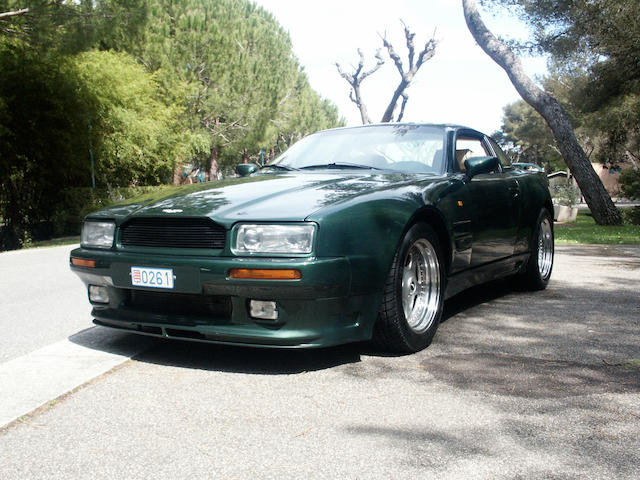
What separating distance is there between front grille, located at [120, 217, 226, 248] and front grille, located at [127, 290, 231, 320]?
0.87ft

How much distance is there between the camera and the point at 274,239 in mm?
3232

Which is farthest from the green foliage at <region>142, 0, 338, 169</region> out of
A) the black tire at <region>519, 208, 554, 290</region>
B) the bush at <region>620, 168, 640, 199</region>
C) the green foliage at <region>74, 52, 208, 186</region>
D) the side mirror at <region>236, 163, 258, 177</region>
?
the black tire at <region>519, 208, 554, 290</region>

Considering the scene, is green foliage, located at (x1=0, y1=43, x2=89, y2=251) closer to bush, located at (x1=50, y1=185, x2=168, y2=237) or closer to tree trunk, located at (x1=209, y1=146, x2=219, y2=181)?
bush, located at (x1=50, y1=185, x2=168, y2=237)

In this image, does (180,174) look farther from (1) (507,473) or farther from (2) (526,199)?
(1) (507,473)

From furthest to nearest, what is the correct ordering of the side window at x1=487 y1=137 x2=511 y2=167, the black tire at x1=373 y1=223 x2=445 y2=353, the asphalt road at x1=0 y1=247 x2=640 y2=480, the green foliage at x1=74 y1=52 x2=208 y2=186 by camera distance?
the green foliage at x1=74 y1=52 x2=208 y2=186 < the side window at x1=487 y1=137 x2=511 y2=167 < the black tire at x1=373 y1=223 x2=445 y2=353 < the asphalt road at x1=0 y1=247 x2=640 y2=480

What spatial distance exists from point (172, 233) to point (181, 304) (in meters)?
0.38

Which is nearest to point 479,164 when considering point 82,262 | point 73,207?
point 82,262

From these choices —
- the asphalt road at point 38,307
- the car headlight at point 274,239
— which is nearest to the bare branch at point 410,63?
the asphalt road at point 38,307

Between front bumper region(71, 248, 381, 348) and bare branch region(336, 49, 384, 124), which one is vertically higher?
bare branch region(336, 49, 384, 124)

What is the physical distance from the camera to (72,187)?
1991 centimetres

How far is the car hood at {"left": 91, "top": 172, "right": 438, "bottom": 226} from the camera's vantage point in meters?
3.36

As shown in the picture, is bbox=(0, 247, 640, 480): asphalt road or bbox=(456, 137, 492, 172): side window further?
bbox=(456, 137, 492, 172): side window

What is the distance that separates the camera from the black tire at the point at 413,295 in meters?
3.59

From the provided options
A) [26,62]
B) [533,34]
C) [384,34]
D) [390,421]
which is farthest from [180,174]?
[390,421]
